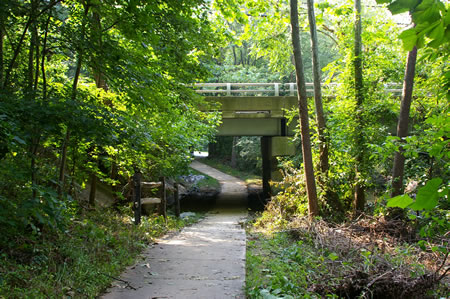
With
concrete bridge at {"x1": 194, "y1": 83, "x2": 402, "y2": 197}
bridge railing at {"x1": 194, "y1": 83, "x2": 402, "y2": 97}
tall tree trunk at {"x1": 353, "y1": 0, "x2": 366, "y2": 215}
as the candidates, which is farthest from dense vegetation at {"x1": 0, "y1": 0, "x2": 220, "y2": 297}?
concrete bridge at {"x1": 194, "y1": 83, "x2": 402, "y2": 197}

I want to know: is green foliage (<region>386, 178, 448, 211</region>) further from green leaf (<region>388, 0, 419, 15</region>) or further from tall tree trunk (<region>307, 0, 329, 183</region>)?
tall tree trunk (<region>307, 0, 329, 183</region>)

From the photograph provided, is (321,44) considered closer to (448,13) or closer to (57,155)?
(57,155)

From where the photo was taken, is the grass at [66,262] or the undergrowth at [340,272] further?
the undergrowth at [340,272]

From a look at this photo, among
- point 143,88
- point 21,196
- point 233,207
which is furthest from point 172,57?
point 233,207

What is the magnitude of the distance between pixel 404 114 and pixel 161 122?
234 inches

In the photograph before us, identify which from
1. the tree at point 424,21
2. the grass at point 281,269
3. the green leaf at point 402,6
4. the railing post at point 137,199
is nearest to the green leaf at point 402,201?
the tree at point 424,21

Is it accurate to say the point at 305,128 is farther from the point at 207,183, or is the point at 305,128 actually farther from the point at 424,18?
the point at 207,183

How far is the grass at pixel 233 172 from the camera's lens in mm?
34772

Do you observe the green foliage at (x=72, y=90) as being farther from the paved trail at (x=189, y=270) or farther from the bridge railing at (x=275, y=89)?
the bridge railing at (x=275, y=89)

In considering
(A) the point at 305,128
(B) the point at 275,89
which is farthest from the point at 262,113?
(A) the point at 305,128

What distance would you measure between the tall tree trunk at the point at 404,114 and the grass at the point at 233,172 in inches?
904

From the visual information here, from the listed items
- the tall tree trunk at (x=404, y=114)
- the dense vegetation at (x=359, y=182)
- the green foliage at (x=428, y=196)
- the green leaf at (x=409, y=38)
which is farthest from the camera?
the tall tree trunk at (x=404, y=114)

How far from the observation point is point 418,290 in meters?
5.37

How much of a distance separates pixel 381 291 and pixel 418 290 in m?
0.51
